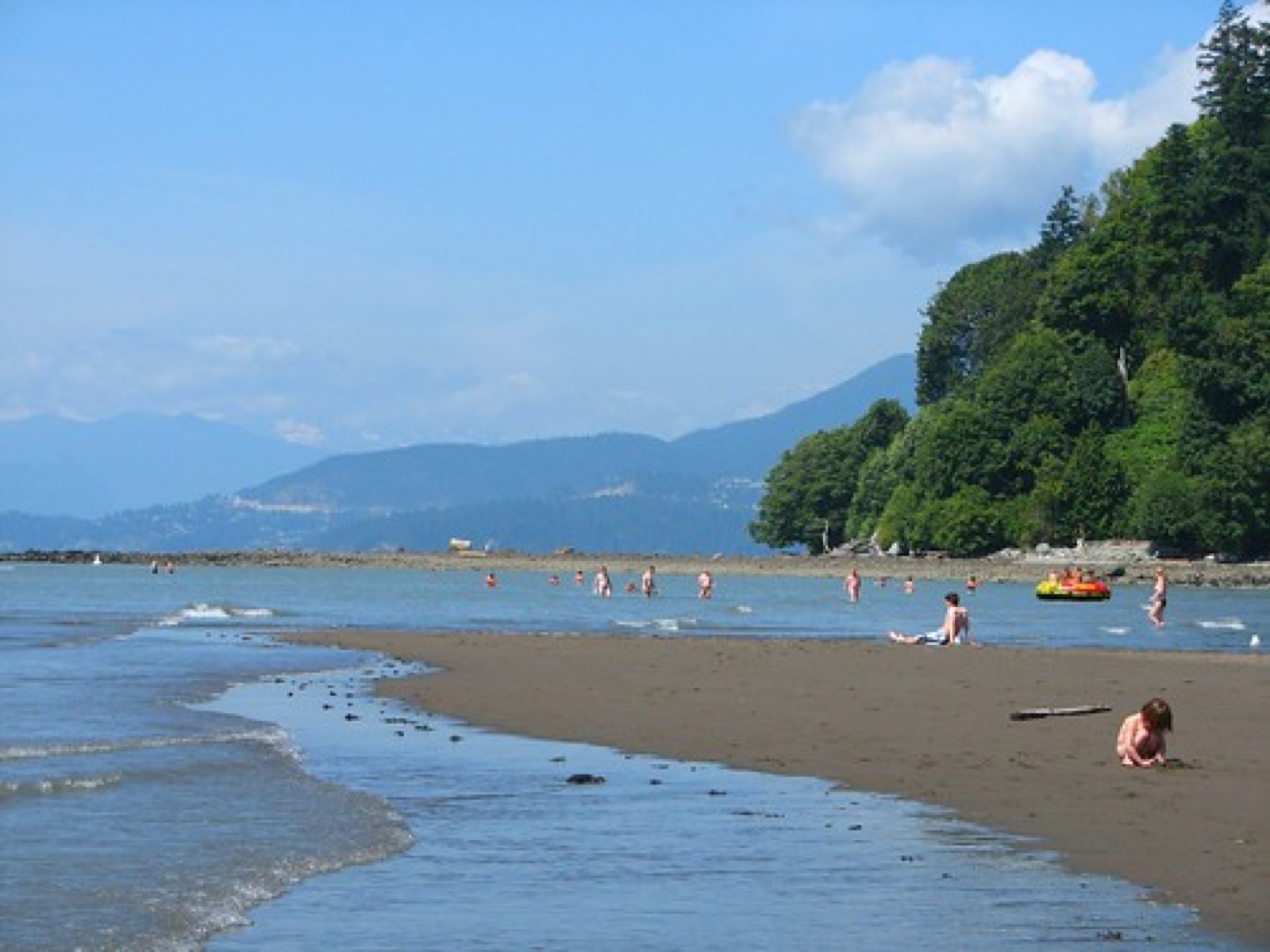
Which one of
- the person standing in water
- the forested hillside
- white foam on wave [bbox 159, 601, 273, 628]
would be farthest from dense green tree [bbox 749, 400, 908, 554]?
white foam on wave [bbox 159, 601, 273, 628]

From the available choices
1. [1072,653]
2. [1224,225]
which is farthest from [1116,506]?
[1072,653]

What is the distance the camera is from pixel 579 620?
66438 mm

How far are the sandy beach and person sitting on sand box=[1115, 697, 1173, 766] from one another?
0.75ft

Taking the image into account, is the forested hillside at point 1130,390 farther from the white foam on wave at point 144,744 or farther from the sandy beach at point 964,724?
the white foam on wave at point 144,744

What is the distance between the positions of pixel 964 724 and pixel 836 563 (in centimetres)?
12250

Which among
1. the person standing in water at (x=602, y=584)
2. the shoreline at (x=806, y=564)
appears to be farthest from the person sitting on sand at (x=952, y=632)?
the shoreline at (x=806, y=564)

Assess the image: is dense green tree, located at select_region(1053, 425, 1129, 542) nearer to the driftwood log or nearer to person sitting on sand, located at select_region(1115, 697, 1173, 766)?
the driftwood log

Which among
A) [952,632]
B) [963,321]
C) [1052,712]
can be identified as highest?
[963,321]

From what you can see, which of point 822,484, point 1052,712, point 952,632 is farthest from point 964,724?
point 822,484

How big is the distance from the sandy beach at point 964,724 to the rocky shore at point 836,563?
72148 mm

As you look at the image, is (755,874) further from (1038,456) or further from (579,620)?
(1038,456)

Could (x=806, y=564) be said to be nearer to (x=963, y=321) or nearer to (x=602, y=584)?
(x=963, y=321)

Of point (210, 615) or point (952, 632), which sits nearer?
point (952, 632)

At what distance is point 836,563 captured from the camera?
149 m
